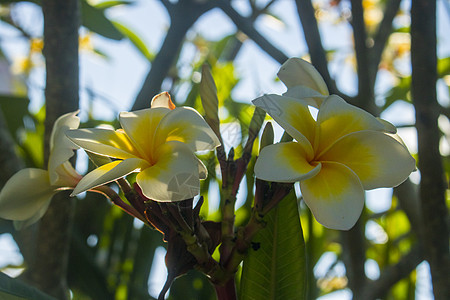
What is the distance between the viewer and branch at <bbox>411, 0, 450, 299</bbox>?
2.09 feet

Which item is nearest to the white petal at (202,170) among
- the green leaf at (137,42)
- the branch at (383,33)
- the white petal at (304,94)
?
the white petal at (304,94)

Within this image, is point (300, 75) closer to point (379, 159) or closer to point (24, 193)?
point (379, 159)

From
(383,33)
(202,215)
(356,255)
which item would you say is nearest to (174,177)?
(202,215)

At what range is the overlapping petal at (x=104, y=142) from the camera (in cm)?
34

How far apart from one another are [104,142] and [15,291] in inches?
5.5

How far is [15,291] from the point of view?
0.36m

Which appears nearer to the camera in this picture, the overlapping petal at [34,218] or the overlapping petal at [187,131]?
the overlapping petal at [187,131]

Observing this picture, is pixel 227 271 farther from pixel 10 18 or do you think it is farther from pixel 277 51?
pixel 10 18

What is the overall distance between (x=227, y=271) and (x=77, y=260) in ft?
1.91

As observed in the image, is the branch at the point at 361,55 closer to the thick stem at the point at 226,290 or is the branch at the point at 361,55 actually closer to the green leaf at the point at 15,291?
the thick stem at the point at 226,290

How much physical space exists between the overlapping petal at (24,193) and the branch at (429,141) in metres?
0.49

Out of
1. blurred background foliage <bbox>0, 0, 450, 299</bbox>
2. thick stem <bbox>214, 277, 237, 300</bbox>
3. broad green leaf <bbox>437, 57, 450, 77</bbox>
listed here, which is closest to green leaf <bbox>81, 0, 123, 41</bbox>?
blurred background foliage <bbox>0, 0, 450, 299</bbox>

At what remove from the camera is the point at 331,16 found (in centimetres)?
136

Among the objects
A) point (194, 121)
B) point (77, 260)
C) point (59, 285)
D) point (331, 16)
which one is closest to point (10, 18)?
point (77, 260)
